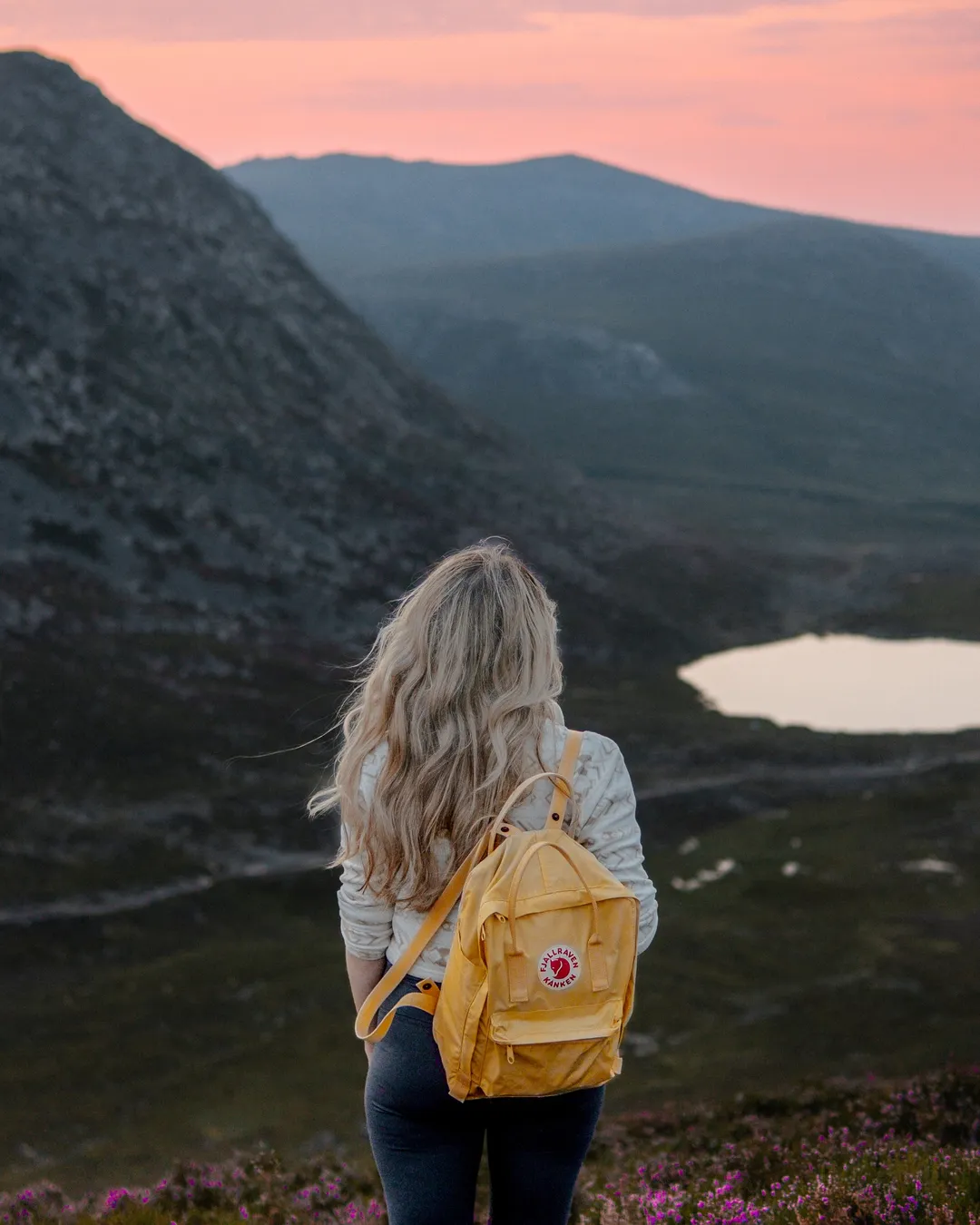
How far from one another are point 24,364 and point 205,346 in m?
16.6

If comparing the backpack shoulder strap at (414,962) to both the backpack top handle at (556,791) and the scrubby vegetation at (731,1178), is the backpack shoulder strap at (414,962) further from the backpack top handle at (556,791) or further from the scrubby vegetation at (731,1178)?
the scrubby vegetation at (731,1178)

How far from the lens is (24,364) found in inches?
2972

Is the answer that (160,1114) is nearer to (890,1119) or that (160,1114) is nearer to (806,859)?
(890,1119)

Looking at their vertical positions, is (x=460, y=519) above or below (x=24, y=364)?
below

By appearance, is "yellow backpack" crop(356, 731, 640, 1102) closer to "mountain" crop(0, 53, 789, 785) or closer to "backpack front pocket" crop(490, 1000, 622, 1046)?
"backpack front pocket" crop(490, 1000, 622, 1046)

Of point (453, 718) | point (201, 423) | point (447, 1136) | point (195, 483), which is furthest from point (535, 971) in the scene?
point (201, 423)

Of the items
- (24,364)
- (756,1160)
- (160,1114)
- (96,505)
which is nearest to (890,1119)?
(756,1160)

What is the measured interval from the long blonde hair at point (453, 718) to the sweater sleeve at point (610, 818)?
28 cm

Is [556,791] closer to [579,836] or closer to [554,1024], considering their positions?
[579,836]

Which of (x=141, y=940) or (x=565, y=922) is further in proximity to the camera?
(x=141, y=940)

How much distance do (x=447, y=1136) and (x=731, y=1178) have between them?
560cm

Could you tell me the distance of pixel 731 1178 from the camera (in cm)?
1030

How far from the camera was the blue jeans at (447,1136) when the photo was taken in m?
5.59

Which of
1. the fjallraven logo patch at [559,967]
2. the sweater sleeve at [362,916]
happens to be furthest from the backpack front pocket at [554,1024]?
the sweater sleeve at [362,916]
